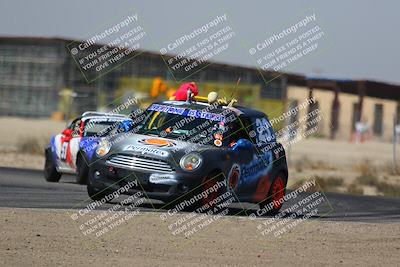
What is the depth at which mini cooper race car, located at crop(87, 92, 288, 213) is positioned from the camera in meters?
14.5

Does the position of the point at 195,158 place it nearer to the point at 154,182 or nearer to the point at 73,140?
the point at 154,182

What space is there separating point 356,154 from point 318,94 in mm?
29016

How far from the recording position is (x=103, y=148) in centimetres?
1512

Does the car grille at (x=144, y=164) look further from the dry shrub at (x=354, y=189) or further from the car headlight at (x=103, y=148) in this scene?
the dry shrub at (x=354, y=189)

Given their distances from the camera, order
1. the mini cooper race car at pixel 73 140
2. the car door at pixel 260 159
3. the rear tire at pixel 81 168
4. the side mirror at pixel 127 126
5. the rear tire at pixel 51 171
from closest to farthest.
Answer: the car door at pixel 260 159 < the side mirror at pixel 127 126 < the rear tire at pixel 81 168 < the mini cooper race car at pixel 73 140 < the rear tire at pixel 51 171

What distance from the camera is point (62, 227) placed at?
39.0 ft

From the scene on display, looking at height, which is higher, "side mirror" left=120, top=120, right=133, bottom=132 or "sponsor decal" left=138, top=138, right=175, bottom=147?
"sponsor decal" left=138, top=138, right=175, bottom=147

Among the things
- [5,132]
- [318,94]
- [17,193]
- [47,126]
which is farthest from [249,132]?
[318,94]

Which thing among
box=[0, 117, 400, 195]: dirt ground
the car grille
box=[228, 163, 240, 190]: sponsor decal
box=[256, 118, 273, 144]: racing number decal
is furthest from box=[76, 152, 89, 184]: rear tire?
box=[0, 117, 400, 195]: dirt ground

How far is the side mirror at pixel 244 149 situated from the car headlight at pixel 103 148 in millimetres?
1866

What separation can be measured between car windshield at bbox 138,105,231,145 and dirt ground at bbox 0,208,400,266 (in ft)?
5.98

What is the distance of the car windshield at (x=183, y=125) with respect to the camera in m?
15.3

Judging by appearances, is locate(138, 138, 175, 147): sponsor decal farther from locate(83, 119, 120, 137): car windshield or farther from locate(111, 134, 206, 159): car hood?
locate(83, 119, 120, 137): car windshield

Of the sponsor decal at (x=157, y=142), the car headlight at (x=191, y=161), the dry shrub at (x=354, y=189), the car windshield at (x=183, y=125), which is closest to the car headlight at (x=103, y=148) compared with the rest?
the sponsor decal at (x=157, y=142)
